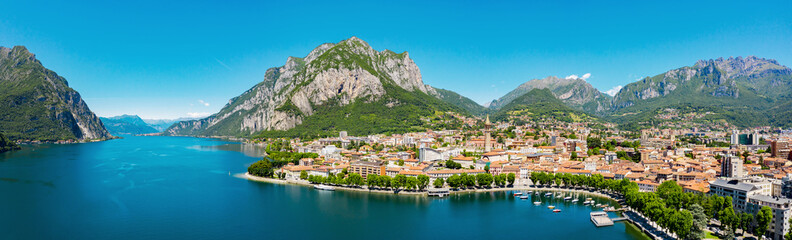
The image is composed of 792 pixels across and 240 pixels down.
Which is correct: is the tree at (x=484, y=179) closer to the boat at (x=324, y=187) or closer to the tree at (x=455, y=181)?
the tree at (x=455, y=181)

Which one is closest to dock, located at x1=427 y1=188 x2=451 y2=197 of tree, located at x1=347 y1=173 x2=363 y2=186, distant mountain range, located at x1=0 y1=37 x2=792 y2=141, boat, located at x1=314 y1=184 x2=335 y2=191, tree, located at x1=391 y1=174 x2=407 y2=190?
tree, located at x1=391 y1=174 x2=407 y2=190

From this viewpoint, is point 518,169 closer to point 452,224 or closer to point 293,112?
point 452,224

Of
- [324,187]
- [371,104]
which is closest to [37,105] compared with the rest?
[371,104]

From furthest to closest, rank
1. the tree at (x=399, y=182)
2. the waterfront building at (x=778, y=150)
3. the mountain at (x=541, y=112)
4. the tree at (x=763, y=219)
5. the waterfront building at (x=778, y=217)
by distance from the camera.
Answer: the mountain at (x=541, y=112) < the waterfront building at (x=778, y=150) < the tree at (x=399, y=182) < the tree at (x=763, y=219) < the waterfront building at (x=778, y=217)

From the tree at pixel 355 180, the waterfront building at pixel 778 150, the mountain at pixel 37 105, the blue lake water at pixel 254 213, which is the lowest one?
the blue lake water at pixel 254 213

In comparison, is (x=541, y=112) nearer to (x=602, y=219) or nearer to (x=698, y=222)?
(x=602, y=219)

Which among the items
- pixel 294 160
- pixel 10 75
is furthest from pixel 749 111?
pixel 10 75

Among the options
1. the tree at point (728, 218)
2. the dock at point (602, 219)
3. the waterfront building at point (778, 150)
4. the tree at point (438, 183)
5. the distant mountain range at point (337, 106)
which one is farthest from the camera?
the distant mountain range at point (337, 106)

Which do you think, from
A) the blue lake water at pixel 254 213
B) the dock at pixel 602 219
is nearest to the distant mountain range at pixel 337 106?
the blue lake water at pixel 254 213
